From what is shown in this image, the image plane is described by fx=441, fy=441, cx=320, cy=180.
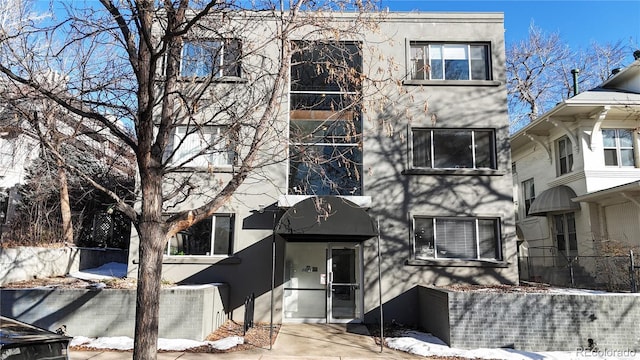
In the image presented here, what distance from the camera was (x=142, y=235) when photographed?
5.80 meters

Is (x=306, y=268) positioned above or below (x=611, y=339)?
above

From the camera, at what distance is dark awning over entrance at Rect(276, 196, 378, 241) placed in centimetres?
1067

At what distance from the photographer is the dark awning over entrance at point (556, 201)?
1669cm

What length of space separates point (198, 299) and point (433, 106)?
8.68 meters

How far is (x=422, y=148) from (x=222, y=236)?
21.4ft

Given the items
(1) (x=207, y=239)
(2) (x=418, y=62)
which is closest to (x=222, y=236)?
(1) (x=207, y=239)

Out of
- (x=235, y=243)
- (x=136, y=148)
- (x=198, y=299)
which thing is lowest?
(x=198, y=299)

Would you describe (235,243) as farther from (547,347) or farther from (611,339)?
(611,339)

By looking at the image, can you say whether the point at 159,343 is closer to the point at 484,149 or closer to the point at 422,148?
the point at 422,148

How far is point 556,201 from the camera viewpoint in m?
16.9

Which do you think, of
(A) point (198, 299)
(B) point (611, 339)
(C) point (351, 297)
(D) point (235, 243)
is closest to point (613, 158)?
(B) point (611, 339)

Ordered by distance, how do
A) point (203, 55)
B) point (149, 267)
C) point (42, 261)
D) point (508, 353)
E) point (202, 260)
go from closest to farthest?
point (149, 267), point (203, 55), point (508, 353), point (202, 260), point (42, 261)

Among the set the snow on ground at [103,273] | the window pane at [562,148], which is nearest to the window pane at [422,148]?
the window pane at [562,148]

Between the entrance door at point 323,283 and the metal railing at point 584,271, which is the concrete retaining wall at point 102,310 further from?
the metal railing at point 584,271
